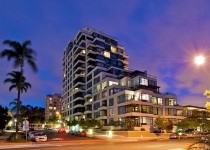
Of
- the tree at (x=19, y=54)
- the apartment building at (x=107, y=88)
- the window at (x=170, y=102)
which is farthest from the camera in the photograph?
the window at (x=170, y=102)

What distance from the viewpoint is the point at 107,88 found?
351 ft

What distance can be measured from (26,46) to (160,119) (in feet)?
131

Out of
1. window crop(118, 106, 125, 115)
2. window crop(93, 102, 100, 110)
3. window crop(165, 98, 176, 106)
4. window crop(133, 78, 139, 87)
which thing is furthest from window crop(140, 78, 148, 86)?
window crop(93, 102, 100, 110)

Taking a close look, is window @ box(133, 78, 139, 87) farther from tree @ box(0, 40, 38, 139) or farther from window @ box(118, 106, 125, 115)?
tree @ box(0, 40, 38, 139)

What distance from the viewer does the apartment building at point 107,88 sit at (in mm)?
94438

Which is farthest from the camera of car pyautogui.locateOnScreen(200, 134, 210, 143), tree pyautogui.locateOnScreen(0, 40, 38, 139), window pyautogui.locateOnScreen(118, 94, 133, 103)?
window pyautogui.locateOnScreen(118, 94, 133, 103)

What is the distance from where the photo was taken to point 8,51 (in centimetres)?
5356

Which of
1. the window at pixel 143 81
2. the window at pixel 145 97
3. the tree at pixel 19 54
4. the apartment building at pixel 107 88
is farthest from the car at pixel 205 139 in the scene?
the window at pixel 143 81

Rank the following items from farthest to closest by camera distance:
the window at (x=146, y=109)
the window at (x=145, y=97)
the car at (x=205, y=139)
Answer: the window at (x=145, y=97), the window at (x=146, y=109), the car at (x=205, y=139)

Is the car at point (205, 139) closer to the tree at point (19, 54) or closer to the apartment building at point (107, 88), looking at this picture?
the tree at point (19, 54)

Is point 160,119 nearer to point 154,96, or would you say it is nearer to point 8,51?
point 154,96

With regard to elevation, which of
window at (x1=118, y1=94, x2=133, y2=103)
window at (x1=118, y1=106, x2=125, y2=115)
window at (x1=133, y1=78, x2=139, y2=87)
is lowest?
window at (x1=118, y1=106, x2=125, y2=115)

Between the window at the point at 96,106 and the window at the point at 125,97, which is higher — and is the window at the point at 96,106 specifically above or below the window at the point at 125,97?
below

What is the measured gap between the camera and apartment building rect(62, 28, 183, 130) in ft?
310
